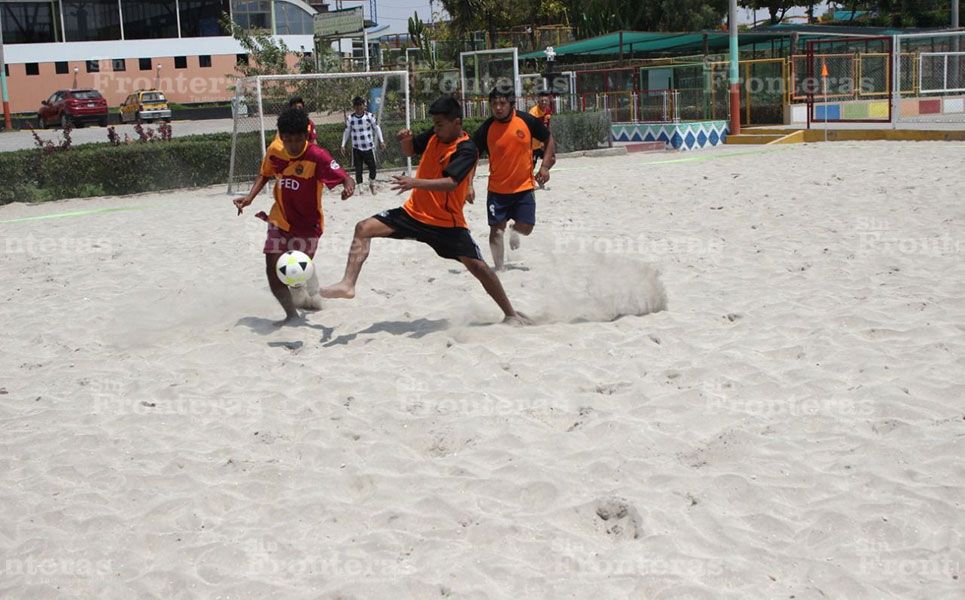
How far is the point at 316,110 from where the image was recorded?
2131cm

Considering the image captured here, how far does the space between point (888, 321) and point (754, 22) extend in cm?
5824

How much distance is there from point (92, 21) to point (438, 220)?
2204 inches

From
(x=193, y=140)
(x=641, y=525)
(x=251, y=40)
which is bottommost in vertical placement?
(x=641, y=525)

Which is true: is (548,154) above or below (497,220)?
above

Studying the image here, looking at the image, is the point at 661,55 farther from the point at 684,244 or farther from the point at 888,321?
the point at 888,321

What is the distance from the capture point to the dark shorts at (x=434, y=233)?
7156mm

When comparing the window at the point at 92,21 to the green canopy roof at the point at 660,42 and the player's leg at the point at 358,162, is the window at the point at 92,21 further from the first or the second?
the player's leg at the point at 358,162

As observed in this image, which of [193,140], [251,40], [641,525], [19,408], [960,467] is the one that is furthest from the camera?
[251,40]

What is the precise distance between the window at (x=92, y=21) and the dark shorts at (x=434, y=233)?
2174 inches

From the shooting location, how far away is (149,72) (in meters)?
57.4

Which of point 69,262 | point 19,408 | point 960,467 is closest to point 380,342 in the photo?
point 19,408

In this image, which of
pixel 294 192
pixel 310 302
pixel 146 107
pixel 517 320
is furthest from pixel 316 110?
pixel 146 107

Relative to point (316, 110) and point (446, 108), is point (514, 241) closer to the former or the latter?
point (446, 108)

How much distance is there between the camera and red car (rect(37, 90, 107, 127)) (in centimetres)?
4162
